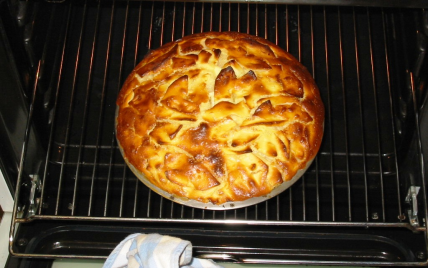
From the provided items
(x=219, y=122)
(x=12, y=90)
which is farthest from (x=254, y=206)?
(x=12, y=90)

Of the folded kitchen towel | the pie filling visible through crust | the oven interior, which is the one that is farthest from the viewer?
the oven interior

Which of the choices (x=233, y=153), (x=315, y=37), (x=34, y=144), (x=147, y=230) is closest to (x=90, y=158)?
(x=34, y=144)

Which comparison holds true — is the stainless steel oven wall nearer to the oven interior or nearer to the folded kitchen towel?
the oven interior

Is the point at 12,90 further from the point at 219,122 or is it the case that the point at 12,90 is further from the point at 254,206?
the point at 254,206

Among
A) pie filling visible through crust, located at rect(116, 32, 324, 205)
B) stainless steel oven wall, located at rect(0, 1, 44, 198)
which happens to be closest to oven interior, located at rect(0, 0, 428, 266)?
stainless steel oven wall, located at rect(0, 1, 44, 198)

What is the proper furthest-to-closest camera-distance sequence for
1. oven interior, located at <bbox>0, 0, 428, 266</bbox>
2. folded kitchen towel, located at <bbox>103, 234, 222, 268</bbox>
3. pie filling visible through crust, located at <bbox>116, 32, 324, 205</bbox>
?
1. oven interior, located at <bbox>0, 0, 428, 266</bbox>
2. pie filling visible through crust, located at <bbox>116, 32, 324, 205</bbox>
3. folded kitchen towel, located at <bbox>103, 234, 222, 268</bbox>

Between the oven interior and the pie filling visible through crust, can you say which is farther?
the oven interior
